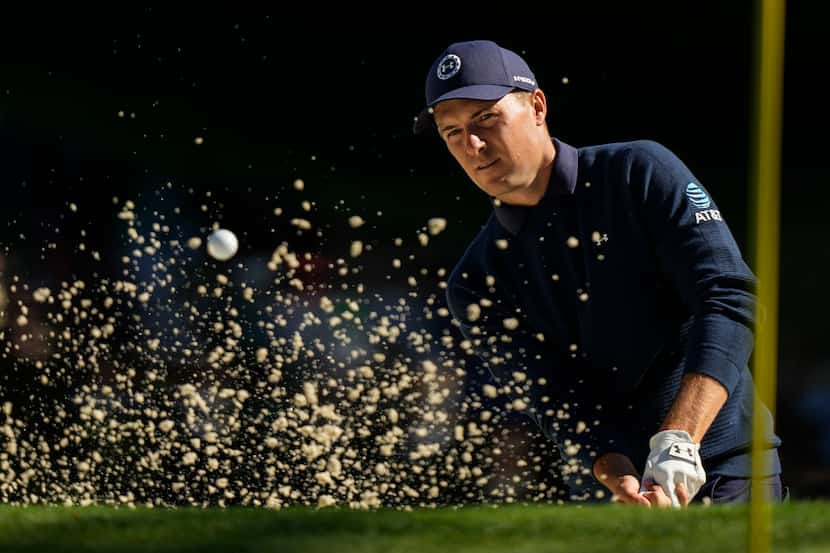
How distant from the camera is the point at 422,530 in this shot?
230 centimetres

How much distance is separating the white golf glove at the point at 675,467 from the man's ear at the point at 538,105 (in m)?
1.20

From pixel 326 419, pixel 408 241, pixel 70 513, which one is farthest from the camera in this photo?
pixel 408 241

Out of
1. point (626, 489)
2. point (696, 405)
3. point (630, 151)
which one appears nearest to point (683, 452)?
point (696, 405)

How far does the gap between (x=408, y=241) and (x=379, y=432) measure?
128 centimetres

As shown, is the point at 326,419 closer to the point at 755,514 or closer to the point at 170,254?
the point at 170,254

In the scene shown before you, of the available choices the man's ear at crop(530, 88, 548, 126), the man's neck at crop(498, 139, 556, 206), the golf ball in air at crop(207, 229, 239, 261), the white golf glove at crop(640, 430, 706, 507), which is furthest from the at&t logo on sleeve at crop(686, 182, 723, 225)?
the golf ball in air at crop(207, 229, 239, 261)

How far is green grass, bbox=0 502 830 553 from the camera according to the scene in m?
2.15

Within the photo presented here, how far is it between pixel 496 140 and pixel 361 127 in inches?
94.7

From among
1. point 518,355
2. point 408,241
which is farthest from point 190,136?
point 518,355

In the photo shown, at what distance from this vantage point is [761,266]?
1.94 meters

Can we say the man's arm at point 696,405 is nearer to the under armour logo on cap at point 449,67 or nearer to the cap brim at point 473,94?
the cap brim at point 473,94

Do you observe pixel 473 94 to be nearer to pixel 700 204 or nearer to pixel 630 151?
pixel 630 151

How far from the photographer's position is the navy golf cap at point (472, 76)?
344 centimetres

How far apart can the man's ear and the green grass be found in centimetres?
145
